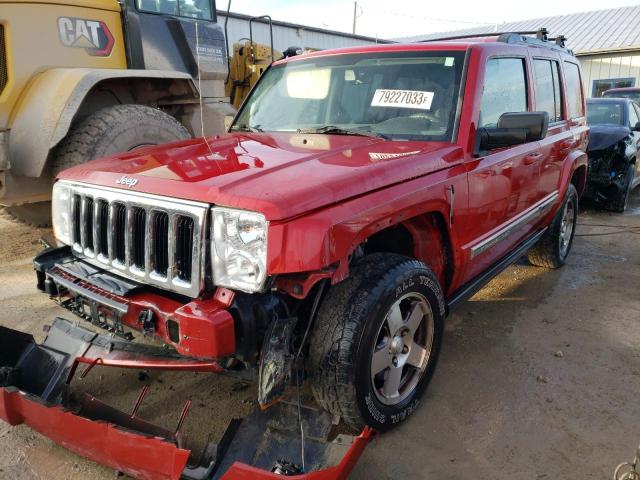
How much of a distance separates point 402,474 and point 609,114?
7.75 meters

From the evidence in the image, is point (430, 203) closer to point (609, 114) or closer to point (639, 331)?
point (639, 331)

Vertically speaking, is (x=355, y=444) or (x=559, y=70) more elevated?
(x=559, y=70)

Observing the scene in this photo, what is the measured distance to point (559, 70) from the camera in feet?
15.1

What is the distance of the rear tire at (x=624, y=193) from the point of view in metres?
7.58

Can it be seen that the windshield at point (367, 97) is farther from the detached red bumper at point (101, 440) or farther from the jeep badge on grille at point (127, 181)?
the detached red bumper at point (101, 440)

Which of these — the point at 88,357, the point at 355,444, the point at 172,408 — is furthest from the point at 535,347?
the point at 88,357

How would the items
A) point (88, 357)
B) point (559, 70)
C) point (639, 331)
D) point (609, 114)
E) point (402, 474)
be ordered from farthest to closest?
point (609, 114) < point (559, 70) < point (639, 331) < point (88, 357) < point (402, 474)

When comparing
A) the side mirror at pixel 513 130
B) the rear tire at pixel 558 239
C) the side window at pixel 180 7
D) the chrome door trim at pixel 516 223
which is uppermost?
the side window at pixel 180 7

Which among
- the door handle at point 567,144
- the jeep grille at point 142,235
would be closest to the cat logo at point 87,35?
the jeep grille at point 142,235

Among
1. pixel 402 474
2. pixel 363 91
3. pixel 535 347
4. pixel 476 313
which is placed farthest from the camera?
pixel 476 313

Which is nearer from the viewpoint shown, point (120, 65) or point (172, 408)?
point (172, 408)

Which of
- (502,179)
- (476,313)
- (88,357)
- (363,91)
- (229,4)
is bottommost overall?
(476,313)

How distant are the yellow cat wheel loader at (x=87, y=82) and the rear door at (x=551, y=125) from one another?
2.67m

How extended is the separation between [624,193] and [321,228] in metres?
7.14
